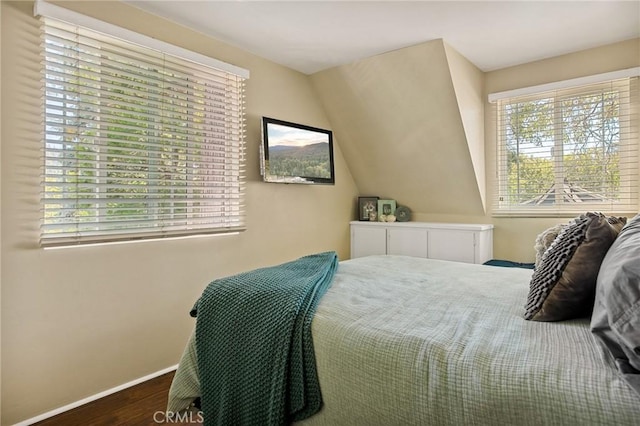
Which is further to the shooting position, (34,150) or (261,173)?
(261,173)

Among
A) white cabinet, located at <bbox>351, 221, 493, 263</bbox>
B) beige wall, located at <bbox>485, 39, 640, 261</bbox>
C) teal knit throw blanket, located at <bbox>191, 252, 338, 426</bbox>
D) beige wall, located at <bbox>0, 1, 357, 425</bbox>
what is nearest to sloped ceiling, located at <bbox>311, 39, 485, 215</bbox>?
beige wall, located at <bbox>485, 39, 640, 261</bbox>

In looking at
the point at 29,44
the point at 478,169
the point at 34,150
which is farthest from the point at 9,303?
the point at 478,169

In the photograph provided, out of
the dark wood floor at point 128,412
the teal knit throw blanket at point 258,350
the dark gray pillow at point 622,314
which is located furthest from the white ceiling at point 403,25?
the dark wood floor at point 128,412

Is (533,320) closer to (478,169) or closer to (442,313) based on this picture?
(442,313)

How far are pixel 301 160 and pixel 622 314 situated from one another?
276 centimetres

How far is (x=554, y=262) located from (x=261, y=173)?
2260mm

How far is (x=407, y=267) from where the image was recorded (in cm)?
226

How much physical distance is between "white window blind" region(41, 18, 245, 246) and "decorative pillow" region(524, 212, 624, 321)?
2185 mm

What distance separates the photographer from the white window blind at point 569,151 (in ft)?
9.53

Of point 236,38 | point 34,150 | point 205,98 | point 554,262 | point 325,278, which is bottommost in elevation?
point 325,278

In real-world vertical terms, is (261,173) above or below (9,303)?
above

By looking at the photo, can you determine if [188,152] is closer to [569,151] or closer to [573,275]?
[573,275]

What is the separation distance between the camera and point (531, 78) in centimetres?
327

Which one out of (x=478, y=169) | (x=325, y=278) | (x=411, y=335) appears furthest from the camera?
(x=478, y=169)
